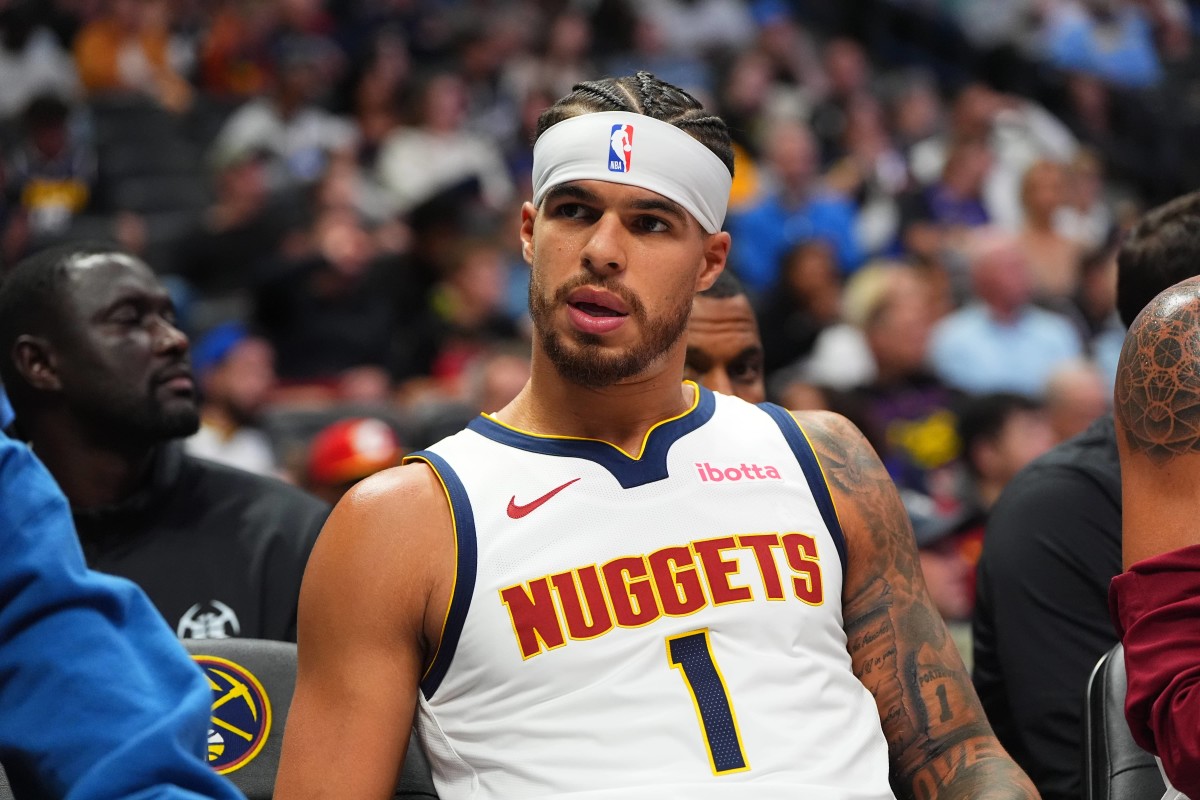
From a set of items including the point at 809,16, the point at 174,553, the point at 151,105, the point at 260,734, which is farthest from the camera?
the point at 809,16

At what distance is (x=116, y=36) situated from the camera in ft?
35.0

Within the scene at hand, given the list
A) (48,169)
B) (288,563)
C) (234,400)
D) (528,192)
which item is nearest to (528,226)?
(288,563)

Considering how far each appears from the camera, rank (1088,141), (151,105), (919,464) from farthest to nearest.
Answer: (1088,141), (151,105), (919,464)

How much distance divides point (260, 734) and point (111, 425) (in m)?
1.23

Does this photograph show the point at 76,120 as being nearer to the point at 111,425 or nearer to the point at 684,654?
the point at 111,425

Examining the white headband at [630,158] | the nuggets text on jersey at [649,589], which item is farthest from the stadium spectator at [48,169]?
the nuggets text on jersey at [649,589]

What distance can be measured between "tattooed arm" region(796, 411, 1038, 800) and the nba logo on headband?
2.01 ft

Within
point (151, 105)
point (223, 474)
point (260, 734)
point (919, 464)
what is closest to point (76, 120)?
point (151, 105)

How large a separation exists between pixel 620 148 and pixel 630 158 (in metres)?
0.03

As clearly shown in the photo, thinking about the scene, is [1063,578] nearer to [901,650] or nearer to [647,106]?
[901,650]

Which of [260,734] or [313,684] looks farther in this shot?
[260,734]

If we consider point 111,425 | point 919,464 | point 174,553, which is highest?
point 111,425

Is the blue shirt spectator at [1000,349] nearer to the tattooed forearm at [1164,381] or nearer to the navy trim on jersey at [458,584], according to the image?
the tattooed forearm at [1164,381]

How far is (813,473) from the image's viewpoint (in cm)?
281
